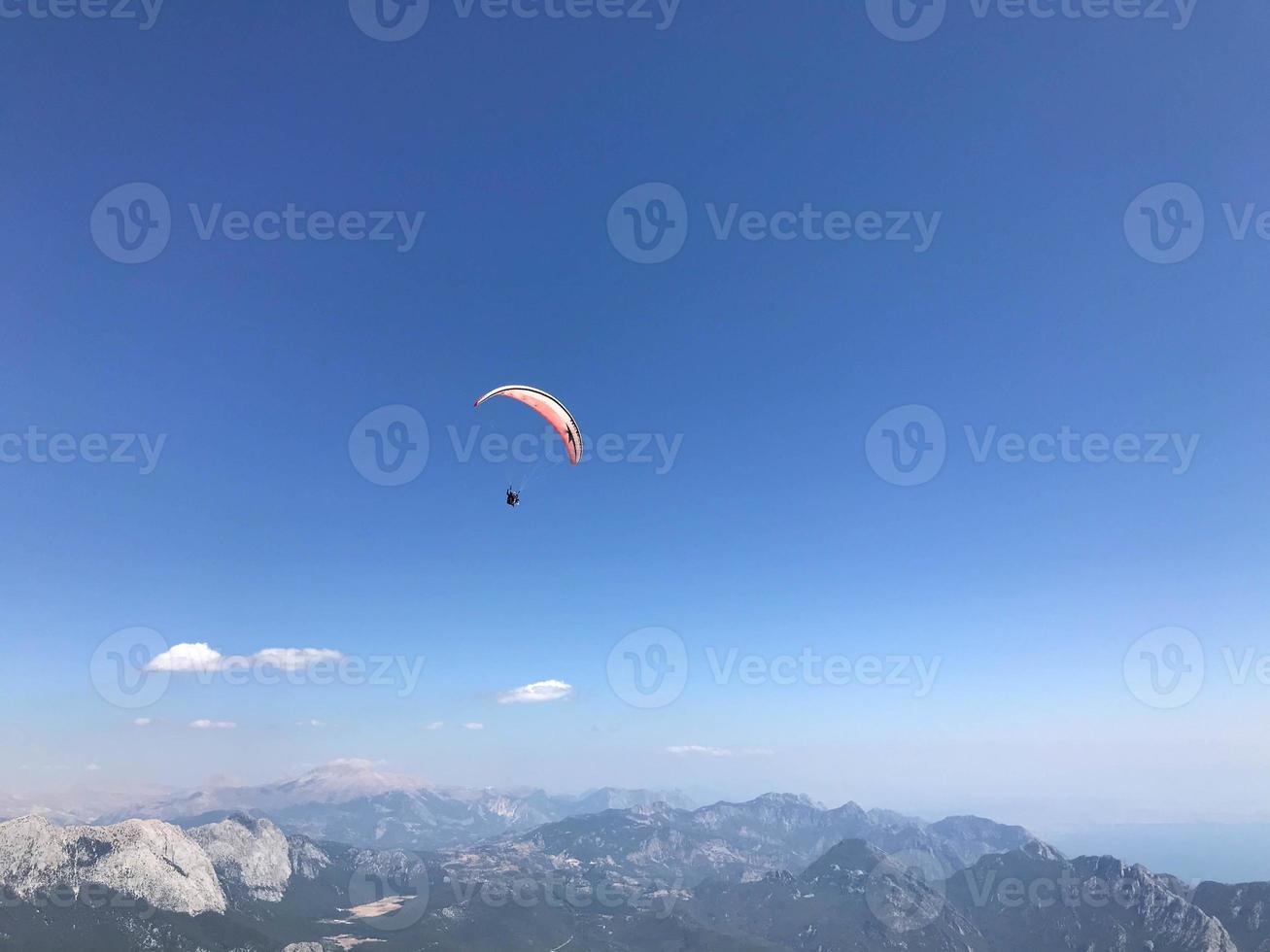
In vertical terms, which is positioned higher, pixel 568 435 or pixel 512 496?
pixel 568 435

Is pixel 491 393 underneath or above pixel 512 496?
above
